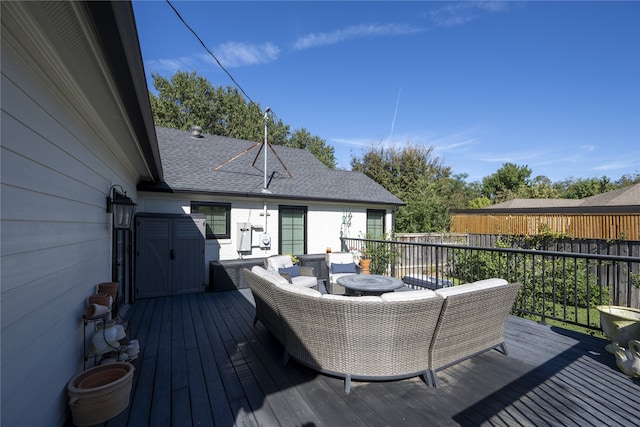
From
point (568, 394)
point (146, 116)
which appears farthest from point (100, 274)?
point (568, 394)

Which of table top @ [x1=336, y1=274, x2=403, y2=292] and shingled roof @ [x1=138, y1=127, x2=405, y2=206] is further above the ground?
shingled roof @ [x1=138, y1=127, x2=405, y2=206]

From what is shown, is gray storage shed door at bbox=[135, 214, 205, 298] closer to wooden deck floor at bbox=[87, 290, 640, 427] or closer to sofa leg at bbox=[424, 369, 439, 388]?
wooden deck floor at bbox=[87, 290, 640, 427]

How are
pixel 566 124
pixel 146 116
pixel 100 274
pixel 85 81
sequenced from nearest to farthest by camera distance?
pixel 85 81 < pixel 146 116 < pixel 100 274 < pixel 566 124

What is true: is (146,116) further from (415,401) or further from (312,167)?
(312,167)

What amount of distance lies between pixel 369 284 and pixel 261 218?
4.00m

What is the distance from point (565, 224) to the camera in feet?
32.0

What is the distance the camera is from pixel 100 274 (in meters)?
3.15

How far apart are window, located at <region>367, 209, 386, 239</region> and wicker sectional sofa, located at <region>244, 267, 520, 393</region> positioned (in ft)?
21.3

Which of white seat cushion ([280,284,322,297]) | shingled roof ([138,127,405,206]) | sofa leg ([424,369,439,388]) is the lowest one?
sofa leg ([424,369,439,388])

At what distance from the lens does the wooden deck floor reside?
198cm

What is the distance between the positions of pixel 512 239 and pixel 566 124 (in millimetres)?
8997

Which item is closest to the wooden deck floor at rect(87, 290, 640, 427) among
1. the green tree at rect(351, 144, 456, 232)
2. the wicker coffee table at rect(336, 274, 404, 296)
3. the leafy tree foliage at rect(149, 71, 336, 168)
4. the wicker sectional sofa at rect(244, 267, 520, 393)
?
the wicker sectional sofa at rect(244, 267, 520, 393)

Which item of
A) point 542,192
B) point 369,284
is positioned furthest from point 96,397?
point 542,192

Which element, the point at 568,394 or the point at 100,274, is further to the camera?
the point at 100,274
